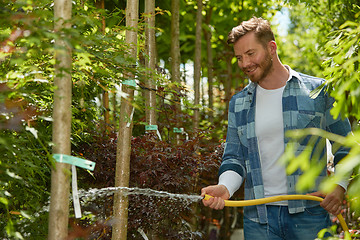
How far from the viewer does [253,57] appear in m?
2.77

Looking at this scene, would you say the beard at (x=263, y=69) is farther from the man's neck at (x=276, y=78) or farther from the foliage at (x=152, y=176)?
the foliage at (x=152, y=176)

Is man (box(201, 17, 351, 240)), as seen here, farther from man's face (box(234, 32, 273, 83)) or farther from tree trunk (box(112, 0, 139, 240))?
tree trunk (box(112, 0, 139, 240))

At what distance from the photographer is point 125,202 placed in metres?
2.83

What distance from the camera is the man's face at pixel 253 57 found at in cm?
276

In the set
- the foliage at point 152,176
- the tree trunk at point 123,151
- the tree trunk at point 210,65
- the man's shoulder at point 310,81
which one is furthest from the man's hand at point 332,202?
the tree trunk at point 210,65

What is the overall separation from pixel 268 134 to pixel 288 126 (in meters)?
0.13

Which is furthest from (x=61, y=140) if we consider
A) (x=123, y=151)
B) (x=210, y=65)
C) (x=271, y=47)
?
(x=210, y=65)

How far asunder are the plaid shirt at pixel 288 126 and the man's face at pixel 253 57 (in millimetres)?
153

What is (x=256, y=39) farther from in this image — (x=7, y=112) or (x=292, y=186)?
(x=7, y=112)

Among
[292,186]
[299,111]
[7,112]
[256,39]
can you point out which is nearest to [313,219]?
[292,186]

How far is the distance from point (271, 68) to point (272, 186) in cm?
73

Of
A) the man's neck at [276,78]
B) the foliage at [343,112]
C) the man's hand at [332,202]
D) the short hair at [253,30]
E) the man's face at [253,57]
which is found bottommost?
the man's hand at [332,202]

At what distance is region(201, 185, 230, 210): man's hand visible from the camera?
2461mm

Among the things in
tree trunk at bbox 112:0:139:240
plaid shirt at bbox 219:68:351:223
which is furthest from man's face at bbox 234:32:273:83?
tree trunk at bbox 112:0:139:240
